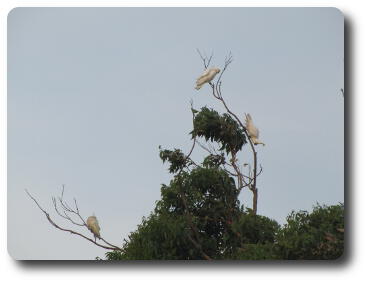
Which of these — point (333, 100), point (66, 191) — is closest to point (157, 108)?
point (66, 191)

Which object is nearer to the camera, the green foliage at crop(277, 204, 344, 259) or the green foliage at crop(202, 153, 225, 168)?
the green foliage at crop(277, 204, 344, 259)

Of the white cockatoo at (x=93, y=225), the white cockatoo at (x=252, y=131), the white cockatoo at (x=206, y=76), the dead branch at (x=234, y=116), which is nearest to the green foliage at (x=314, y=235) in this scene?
the dead branch at (x=234, y=116)

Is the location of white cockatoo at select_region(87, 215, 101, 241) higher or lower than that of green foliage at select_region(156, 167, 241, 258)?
lower

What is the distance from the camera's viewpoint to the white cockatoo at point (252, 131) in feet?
11.1

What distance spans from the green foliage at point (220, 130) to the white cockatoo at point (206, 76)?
0.13 m

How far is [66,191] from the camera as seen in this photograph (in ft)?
11.0

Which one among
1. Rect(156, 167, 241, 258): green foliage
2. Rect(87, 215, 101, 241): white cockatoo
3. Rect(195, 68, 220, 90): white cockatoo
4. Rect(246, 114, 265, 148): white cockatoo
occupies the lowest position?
Rect(87, 215, 101, 241): white cockatoo

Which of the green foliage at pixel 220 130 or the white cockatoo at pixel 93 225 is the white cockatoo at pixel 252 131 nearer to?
the green foliage at pixel 220 130

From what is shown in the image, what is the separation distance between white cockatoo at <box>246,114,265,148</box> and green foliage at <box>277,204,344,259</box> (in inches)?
16.1

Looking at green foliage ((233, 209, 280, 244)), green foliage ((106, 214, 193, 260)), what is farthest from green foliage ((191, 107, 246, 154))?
green foliage ((106, 214, 193, 260))

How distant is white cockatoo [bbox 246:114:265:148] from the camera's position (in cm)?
338

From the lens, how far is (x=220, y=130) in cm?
351

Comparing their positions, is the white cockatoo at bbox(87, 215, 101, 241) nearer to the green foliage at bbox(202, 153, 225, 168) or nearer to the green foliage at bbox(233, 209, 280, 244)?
the green foliage at bbox(202, 153, 225, 168)

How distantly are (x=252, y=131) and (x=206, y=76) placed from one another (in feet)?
1.19
